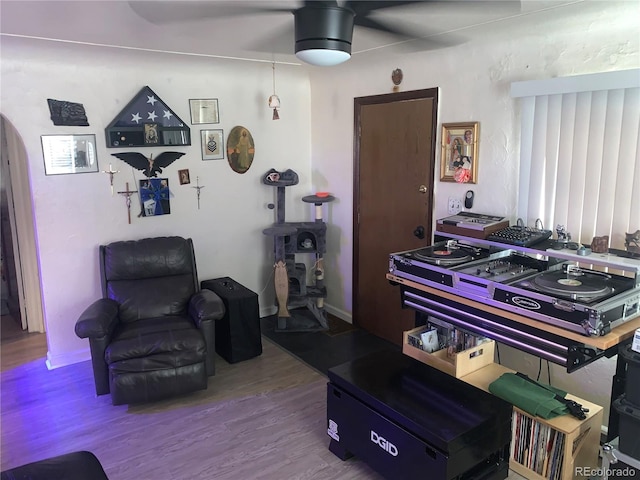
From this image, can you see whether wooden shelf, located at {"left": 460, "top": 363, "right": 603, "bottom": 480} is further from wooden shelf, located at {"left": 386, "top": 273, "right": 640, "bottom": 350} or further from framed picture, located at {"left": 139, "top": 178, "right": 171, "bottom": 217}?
framed picture, located at {"left": 139, "top": 178, "right": 171, "bottom": 217}

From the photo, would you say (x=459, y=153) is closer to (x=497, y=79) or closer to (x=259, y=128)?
(x=497, y=79)

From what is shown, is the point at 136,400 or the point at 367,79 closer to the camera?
the point at 136,400

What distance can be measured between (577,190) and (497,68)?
2.93ft

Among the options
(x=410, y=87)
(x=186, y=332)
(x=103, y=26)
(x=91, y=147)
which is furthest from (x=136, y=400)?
(x=410, y=87)

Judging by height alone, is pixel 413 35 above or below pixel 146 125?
above

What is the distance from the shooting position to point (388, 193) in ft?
12.4

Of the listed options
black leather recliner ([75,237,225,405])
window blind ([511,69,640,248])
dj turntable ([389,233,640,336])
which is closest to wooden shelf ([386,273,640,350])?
dj turntable ([389,233,640,336])

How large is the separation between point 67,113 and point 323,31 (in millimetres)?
2404

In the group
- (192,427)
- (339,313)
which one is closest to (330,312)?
(339,313)

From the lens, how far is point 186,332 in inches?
123

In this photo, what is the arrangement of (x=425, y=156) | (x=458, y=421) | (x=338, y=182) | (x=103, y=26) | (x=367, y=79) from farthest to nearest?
(x=338, y=182), (x=367, y=79), (x=425, y=156), (x=103, y=26), (x=458, y=421)

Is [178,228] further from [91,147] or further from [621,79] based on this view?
[621,79]

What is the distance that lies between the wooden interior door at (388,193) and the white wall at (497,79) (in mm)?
92

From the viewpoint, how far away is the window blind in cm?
239
